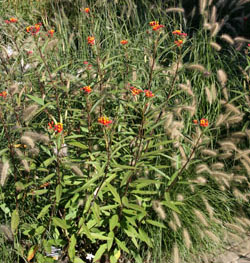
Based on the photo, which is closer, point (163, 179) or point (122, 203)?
point (122, 203)

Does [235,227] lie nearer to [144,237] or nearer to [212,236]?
[212,236]

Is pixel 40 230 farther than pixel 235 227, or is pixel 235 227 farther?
pixel 235 227

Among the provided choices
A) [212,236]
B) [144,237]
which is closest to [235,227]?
[212,236]

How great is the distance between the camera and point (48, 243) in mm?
2867

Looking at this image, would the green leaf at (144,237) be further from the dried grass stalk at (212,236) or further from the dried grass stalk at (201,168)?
the dried grass stalk at (201,168)

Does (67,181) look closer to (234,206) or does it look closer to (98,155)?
(98,155)

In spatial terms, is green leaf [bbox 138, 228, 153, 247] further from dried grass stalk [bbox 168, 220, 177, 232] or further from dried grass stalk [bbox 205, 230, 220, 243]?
dried grass stalk [bbox 205, 230, 220, 243]

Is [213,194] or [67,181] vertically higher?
[67,181]

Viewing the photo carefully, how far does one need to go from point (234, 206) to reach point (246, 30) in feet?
11.6

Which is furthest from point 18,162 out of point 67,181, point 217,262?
point 217,262

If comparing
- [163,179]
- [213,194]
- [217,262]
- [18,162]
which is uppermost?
[18,162]

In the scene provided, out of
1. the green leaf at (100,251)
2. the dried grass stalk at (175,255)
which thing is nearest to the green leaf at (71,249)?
the green leaf at (100,251)

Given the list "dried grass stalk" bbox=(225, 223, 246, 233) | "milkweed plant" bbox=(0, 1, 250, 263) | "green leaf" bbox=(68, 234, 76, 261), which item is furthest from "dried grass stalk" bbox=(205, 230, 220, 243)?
"green leaf" bbox=(68, 234, 76, 261)

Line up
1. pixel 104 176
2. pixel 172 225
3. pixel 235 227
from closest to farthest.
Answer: pixel 104 176, pixel 172 225, pixel 235 227
